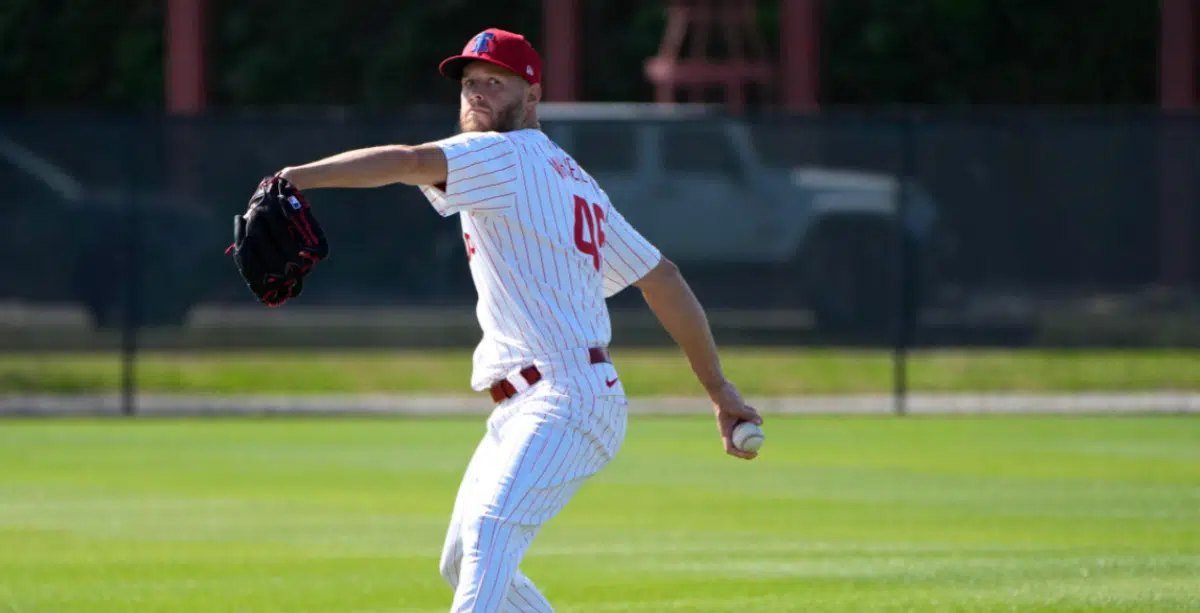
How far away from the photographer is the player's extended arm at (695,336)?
228 inches

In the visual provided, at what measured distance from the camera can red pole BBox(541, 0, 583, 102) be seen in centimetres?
2700

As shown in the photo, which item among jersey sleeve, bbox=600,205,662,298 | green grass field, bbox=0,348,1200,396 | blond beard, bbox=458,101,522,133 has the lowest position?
green grass field, bbox=0,348,1200,396

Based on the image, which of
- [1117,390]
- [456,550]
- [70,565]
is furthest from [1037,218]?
[456,550]

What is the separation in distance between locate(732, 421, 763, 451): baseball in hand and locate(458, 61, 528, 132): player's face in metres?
1.11

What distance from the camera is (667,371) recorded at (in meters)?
18.5

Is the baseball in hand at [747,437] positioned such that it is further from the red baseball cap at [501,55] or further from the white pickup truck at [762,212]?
the white pickup truck at [762,212]

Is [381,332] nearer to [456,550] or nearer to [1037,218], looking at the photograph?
[1037,218]

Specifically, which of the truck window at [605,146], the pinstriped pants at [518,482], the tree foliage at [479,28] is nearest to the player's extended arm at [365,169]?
the pinstriped pants at [518,482]

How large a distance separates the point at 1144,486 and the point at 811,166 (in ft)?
21.0

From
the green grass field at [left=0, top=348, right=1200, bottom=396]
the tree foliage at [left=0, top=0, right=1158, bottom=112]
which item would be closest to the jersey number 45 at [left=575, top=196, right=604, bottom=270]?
the green grass field at [left=0, top=348, right=1200, bottom=396]

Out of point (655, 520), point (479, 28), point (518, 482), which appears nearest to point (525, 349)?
point (518, 482)

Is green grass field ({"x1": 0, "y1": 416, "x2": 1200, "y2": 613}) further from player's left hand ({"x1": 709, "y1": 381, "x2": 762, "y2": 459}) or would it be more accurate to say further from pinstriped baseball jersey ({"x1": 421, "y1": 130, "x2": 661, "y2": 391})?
pinstriped baseball jersey ({"x1": 421, "y1": 130, "x2": 661, "y2": 391})

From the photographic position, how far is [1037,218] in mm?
17797

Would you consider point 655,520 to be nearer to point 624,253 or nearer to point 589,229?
point 624,253
